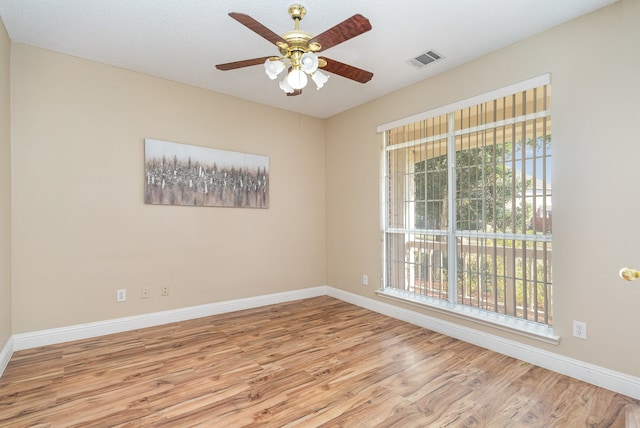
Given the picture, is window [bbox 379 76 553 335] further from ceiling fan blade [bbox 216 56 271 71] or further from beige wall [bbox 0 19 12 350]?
beige wall [bbox 0 19 12 350]

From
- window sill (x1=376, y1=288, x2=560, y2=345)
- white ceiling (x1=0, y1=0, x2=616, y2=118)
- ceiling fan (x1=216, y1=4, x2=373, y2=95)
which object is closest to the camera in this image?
ceiling fan (x1=216, y1=4, x2=373, y2=95)

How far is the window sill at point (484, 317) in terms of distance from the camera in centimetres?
249

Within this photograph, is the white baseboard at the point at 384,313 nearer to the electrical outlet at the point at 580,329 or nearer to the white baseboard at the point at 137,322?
the white baseboard at the point at 137,322

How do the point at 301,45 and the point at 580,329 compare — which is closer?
the point at 301,45

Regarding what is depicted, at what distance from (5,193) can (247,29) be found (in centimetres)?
233

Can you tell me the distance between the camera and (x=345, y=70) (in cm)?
227

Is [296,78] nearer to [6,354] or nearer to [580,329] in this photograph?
[580,329]

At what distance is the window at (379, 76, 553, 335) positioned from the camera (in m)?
2.58

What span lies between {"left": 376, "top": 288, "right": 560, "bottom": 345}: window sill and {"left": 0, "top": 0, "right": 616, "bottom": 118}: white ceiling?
93.2 inches

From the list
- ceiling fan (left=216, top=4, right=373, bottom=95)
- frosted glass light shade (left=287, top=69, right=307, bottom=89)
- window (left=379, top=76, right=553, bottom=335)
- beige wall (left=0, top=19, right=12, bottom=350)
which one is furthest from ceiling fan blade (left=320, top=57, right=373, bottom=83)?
beige wall (left=0, top=19, right=12, bottom=350)

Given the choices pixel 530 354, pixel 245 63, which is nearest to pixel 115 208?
pixel 245 63

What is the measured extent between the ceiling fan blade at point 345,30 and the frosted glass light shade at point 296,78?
0.19m

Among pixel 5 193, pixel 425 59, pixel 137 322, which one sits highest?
pixel 425 59

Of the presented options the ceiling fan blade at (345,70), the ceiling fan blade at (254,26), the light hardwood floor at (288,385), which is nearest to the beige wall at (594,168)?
the light hardwood floor at (288,385)
